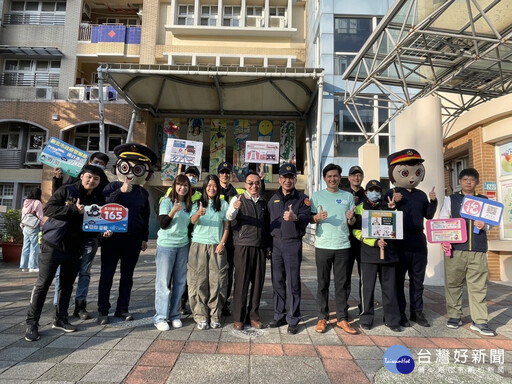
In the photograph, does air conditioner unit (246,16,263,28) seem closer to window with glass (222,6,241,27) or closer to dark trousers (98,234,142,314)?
window with glass (222,6,241,27)

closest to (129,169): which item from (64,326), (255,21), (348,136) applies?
(64,326)

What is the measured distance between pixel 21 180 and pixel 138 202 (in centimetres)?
1636

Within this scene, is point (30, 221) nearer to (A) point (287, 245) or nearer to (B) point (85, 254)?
(B) point (85, 254)

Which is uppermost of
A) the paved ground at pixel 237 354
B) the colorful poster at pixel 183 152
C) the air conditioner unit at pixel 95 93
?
the air conditioner unit at pixel 95 93

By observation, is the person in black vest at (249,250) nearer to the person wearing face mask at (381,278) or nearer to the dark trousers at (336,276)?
the dark trousers at (336,276)

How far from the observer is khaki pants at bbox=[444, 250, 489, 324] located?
3.87 metres

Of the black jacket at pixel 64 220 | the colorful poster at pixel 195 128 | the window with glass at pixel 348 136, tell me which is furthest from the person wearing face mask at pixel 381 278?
the colorful poster at pixel 195 128

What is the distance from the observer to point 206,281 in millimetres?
3795

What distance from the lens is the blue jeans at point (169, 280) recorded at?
3.71m

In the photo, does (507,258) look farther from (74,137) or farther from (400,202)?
(74,137)

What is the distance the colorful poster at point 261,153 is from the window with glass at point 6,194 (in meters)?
15.8

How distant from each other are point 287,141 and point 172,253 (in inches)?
527

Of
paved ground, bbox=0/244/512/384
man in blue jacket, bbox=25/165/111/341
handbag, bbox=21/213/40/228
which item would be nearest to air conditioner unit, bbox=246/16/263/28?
handbag, bbox=21/213/40/228

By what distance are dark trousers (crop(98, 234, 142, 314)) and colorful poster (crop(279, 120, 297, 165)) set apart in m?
12.7
